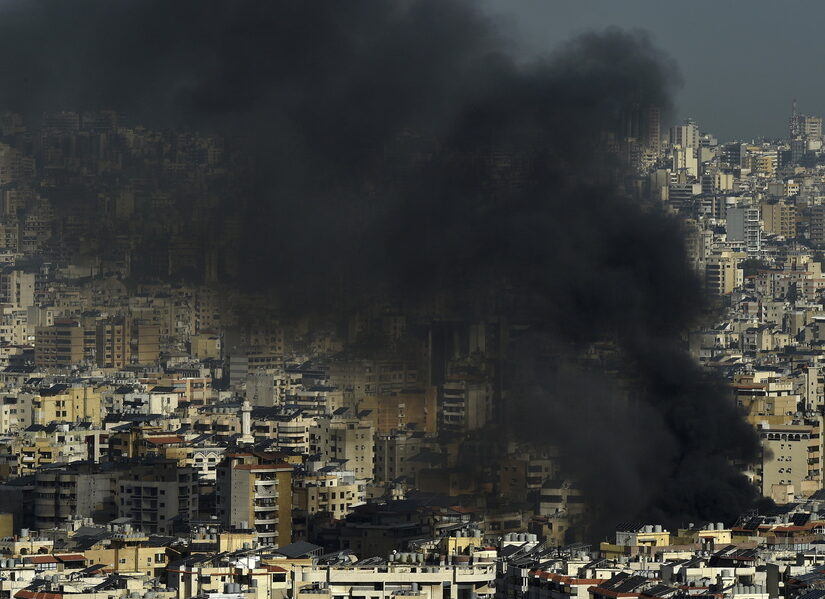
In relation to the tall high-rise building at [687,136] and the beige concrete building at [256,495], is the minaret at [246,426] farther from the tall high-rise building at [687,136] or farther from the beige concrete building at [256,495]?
the tall high-rise building at [687,136]

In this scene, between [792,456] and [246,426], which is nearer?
[792,456]

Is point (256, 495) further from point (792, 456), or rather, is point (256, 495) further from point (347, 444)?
point (792, 456)

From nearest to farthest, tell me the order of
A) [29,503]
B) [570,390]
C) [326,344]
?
1. [29,503]
2. [570,390]
3. [326,344]

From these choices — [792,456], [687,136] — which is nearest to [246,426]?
[792,456]

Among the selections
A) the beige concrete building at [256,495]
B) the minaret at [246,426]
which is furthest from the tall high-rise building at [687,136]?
the beige concrete building at [256,495]

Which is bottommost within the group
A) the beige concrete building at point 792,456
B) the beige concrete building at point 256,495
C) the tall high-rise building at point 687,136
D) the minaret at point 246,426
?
the beige concrete building at point 256,495

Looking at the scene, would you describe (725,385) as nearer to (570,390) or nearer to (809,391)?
(570,390)

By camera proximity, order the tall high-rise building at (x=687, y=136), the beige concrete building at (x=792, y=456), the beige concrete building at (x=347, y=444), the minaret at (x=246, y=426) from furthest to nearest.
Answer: the tall high-rise building at (x=687, y=136) < the minaret at (x=246, y=426) < the beige concrete building at (x=347, y=444) < the beige concrete building at (x=792, y=456)

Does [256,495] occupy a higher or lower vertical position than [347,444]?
lower

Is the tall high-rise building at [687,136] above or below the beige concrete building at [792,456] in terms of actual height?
above

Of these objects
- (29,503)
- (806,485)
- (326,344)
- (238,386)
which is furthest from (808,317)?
(29,503)

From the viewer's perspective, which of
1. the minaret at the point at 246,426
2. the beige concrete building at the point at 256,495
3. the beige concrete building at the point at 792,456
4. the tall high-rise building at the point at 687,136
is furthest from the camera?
the tall high-rise building at the point at 687,136
